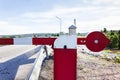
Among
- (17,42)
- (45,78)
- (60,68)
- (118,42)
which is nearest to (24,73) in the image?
(45,78)

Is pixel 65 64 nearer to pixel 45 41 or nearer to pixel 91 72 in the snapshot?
pixel 45 41

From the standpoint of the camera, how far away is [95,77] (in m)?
10.5

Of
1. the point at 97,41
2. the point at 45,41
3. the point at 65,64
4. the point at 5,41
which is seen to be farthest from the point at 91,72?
the point at 65,64

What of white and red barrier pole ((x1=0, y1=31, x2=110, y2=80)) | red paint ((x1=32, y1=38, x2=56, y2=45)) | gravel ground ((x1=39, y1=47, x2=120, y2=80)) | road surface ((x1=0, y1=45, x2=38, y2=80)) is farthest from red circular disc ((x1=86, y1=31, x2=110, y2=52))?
road surface ((x1=0, y1=45, x2=38, y2=80))

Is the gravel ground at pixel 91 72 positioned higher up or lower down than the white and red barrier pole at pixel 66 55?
lower down

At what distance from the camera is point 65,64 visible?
2852mm

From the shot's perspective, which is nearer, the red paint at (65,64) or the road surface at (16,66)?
the red paint at (65,64)

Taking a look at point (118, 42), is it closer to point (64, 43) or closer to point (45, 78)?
point (45, 78)

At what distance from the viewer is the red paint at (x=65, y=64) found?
2842 mm

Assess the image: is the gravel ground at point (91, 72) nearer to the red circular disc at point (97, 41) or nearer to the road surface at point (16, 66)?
the road surface at point (16, 66)

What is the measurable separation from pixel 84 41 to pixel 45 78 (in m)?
6.42

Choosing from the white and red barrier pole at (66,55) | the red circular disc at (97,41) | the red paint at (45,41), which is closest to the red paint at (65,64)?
the white and red barrier pole at (66,55)

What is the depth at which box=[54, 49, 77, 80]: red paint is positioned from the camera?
284 cm

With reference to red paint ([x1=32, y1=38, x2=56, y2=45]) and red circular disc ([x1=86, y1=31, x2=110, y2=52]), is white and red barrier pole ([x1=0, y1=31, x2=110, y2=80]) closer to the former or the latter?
red circular disc ([x1=86, y1=31, x2=110, y2=52])
